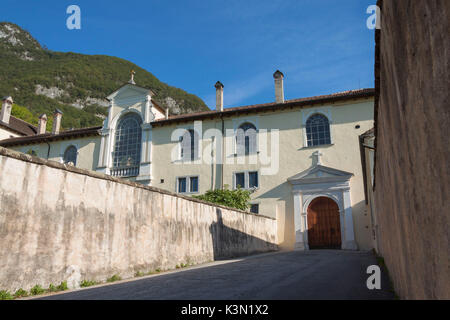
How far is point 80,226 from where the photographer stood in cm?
704

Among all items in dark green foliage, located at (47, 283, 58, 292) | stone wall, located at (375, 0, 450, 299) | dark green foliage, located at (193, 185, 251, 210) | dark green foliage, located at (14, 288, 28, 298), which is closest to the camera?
stone wall, located at (375, 0, 450, 299)

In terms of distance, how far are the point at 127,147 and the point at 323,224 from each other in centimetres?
1534

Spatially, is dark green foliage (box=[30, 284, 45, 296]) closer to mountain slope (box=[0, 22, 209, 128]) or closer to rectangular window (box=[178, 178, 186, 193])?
rectangular window (box=[178, 178, 186, 193])

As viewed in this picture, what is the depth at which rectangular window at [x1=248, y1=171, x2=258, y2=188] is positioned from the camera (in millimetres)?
22520

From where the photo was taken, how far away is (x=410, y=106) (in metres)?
2.26

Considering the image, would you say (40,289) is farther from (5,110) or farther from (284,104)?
(5,110)

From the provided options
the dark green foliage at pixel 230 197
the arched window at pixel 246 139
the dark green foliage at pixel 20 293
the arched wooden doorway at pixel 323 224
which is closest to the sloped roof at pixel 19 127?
the dark green foliage at pixel 230 197

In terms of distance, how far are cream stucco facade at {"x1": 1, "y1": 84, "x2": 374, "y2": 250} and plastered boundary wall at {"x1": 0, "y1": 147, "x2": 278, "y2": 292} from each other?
35.9 feet

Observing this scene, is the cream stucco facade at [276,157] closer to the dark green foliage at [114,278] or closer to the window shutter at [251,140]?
the window shutter at [251,140]

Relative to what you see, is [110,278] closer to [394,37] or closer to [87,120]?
[394,37]

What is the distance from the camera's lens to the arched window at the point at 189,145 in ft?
80.5

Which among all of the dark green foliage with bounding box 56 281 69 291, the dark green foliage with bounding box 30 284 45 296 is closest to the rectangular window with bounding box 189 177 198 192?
the dark green foliage with bounding box 56 281 69 291
